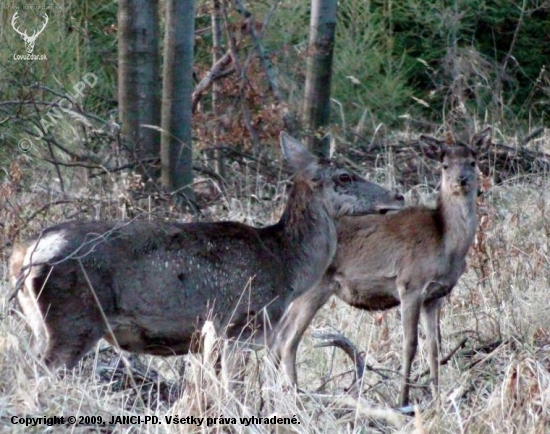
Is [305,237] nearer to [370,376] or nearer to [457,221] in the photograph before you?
[370,376]

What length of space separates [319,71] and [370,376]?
6.08 metres

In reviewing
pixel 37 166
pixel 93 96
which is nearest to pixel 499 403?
pixel 37 166

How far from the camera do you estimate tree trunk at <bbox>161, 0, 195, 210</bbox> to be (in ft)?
34.6

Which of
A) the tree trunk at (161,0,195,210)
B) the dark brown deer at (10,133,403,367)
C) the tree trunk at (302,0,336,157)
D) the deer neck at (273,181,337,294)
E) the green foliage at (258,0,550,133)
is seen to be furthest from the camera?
the green foliage at (258,0,550,133)

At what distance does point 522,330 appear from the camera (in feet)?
26.0

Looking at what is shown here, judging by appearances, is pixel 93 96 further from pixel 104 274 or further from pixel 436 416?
pixel 436 416

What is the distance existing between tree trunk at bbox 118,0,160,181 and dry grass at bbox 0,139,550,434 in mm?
1240

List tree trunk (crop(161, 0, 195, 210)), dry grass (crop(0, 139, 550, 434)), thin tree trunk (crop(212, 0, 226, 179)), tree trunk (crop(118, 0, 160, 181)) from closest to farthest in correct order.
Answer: dry grass (crop(0, 139, 550, 434))
tree trunk (crop(161, 0, 195, 210))
tree trunk (crop(118, 0, 160, 181))
thin tree trunk (crop(212, 0, 226, 179))

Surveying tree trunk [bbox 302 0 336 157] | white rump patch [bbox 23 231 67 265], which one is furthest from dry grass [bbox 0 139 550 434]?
tree trunk [bbox 302 0 336 157]

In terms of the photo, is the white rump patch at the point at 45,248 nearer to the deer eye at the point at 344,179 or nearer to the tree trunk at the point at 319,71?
the deer eye at the point at 344,179

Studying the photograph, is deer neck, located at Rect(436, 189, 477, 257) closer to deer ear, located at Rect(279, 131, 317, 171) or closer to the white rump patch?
deer ear, located at Rect(279, 131, 317, 171)

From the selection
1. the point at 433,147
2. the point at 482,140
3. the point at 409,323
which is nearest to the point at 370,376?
the point at 409,323

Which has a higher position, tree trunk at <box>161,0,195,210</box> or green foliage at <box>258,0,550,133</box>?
tree trunk at <box>161,0,195,210</box>

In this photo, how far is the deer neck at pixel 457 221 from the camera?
320 inches
